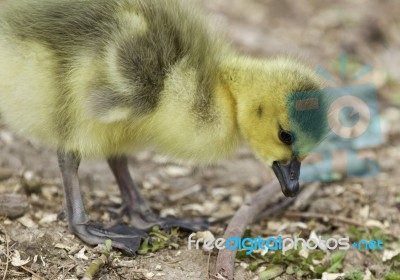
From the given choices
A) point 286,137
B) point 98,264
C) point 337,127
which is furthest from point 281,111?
point 337,127

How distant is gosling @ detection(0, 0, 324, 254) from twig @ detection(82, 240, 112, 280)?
0.15 ft

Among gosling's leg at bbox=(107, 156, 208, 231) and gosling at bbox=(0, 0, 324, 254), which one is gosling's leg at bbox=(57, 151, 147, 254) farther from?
gosling's leg at bbox=(107, 156, 208, 231)

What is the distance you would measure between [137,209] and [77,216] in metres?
0.33

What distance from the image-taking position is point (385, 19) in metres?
4.79

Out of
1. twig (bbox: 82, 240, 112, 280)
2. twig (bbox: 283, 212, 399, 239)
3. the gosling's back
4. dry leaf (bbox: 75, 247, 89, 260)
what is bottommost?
twig (bbox: 283, 212, 399, 239)

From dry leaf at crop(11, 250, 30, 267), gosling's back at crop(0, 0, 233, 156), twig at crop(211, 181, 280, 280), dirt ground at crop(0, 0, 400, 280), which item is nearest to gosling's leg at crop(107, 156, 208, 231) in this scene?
dirt ground at crop(0, 0, 400, 280)

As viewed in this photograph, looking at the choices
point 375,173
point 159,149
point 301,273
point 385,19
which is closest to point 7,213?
point 159,149

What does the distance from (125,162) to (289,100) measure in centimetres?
87

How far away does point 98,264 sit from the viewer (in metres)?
2.15

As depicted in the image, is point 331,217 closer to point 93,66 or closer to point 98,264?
point 98,264

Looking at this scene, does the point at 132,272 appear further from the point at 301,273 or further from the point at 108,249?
the point at 301,273

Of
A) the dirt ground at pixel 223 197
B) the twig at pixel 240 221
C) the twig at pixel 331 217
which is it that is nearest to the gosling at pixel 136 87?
the dirt ground at pixel 223 197

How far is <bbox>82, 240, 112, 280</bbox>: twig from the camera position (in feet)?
6.86

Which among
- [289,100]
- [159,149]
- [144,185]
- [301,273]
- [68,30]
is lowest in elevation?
[144,185]
